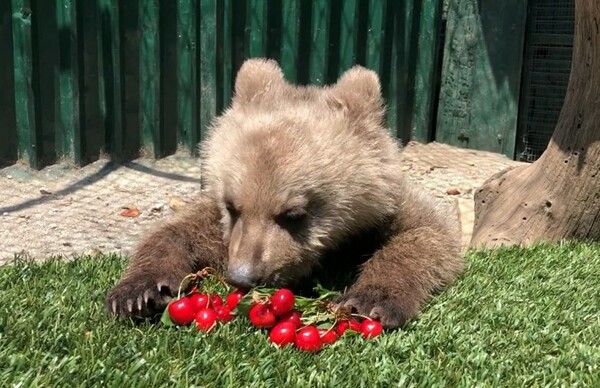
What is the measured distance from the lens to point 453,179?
26.7 ft

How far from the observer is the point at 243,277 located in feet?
11.2

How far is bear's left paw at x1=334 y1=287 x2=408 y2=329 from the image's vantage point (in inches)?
136

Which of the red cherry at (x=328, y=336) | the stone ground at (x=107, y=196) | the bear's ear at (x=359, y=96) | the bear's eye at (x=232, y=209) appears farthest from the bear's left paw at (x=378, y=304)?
the stone ground at (x=107, y=196)

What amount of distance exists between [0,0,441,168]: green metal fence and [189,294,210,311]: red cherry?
444 centimetres

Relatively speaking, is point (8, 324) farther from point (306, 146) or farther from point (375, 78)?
point (375, 78)

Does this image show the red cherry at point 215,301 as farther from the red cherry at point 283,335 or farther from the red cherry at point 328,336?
the red cherry at point 328,336

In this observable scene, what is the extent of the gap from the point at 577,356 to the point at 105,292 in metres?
2.10

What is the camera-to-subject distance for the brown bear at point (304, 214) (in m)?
3.57

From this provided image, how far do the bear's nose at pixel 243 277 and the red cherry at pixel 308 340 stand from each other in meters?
0.35

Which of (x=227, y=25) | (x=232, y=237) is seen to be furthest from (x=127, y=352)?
(x=227, y=25)

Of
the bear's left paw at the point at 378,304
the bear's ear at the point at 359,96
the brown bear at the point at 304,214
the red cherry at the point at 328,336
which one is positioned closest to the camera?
the red cherry at the point at 328,336

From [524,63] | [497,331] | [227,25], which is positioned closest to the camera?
[497,331]

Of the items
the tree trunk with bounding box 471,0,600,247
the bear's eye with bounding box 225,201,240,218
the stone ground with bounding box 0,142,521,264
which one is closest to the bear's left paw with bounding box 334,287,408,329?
the bear's eye with bounding box 225,201,240,218

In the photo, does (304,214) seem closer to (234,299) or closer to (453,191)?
(234,299)
